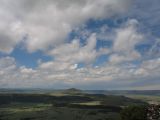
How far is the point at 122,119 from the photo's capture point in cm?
14700

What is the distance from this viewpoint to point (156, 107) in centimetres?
11912

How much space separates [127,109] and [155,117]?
34.3 m

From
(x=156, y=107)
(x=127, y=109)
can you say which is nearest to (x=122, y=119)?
(x=127, y=109)

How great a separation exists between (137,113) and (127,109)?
24.5 feet

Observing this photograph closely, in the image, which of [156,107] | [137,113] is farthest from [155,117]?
[137,113]

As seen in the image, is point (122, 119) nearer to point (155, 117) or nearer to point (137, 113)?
point (137, 113)

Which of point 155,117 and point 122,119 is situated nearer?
point 155,117

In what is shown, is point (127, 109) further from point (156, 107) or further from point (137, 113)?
point (156, 107)

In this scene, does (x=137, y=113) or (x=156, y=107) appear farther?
(x=137, y=113)

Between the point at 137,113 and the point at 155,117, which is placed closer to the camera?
the point at 155,117

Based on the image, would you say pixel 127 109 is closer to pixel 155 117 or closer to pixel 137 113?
pixel 137 113

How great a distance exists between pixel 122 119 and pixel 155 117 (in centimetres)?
3433

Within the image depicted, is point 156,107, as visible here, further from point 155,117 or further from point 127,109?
point 127,109

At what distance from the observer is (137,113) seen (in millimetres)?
141875
